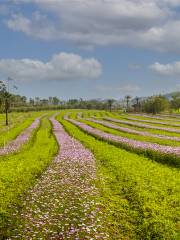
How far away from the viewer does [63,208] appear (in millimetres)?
14484

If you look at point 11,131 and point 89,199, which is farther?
point 11,131

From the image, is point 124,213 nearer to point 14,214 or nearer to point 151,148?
point 14,214

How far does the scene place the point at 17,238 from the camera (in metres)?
11.6

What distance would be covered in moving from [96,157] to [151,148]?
206 inches

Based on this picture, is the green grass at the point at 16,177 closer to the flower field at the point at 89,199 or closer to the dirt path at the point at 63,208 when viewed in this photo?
the flower field at the point at 89,199

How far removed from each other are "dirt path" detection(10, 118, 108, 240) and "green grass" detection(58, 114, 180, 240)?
0.56 m

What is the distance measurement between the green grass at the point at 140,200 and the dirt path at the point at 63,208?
1.85 ft

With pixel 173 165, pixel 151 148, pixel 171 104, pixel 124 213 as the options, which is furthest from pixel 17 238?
pixel 171 104

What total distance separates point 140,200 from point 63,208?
3.19 metres

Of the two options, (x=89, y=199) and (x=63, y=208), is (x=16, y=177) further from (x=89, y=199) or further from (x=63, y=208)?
(x=63, y=208)

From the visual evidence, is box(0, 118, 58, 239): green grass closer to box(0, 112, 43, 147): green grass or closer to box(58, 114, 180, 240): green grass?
box(58, 114, 180, 240): green grass

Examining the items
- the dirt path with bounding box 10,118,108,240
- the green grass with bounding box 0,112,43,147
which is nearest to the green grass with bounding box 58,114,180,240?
the dirt path with bounding box 10,118,108,240

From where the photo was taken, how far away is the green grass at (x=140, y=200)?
12.4 meters

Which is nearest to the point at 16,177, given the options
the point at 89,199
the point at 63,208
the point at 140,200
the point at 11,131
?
the point at 89,199
